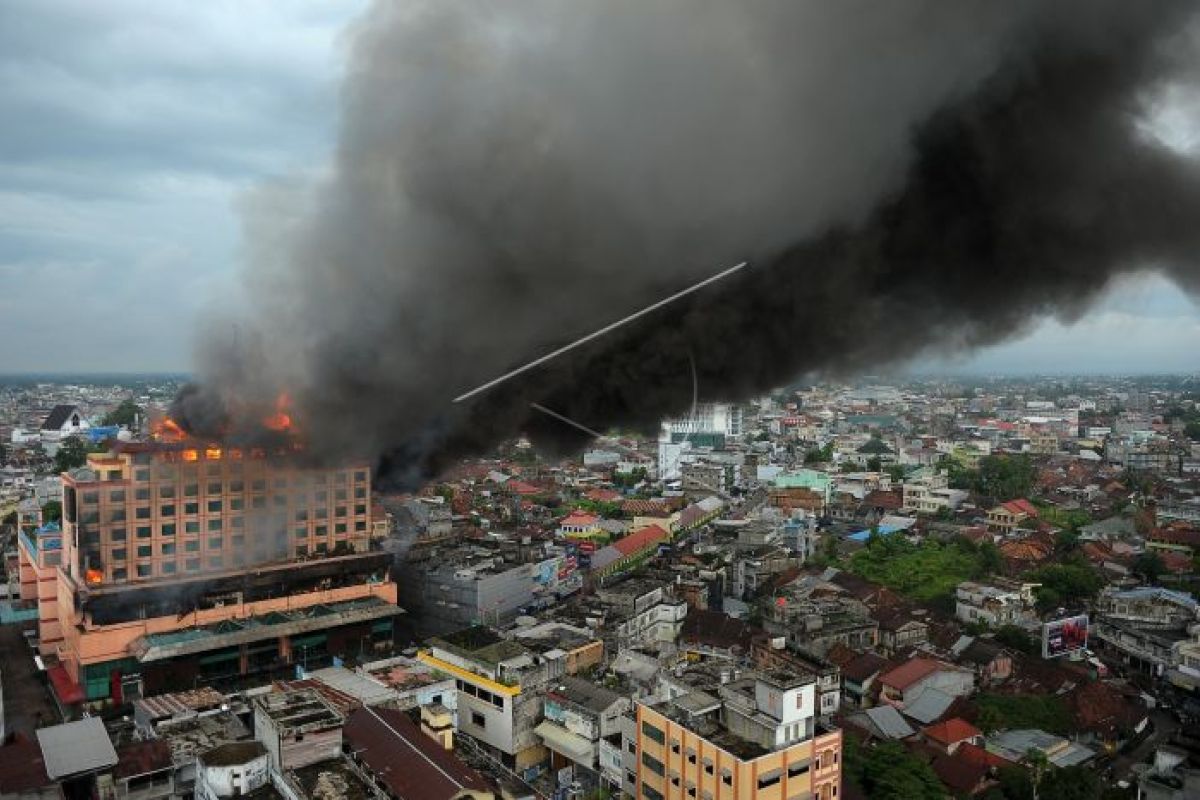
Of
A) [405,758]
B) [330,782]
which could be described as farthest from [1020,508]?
[330,782]

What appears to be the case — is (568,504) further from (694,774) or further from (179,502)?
(694,774)

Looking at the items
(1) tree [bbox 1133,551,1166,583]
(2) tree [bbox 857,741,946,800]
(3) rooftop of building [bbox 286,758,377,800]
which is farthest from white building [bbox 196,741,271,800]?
(1) tree [bbox 1133,551,1166,583]

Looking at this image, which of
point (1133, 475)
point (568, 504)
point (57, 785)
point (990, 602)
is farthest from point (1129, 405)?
point (57, 785)

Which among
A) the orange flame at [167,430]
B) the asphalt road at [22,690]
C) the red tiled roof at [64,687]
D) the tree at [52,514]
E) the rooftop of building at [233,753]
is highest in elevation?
the orange flame at [167,430]

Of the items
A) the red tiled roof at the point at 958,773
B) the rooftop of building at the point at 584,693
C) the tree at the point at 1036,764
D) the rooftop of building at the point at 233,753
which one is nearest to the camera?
the rooftop of building at the point at 233,753

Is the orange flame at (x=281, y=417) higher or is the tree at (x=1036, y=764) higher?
the orange flame at (x=281, y=417)

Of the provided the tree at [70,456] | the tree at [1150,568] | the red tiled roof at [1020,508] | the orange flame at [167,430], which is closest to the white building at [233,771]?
the orange flame at [167,430]

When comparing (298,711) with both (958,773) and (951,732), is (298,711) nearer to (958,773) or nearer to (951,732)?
(958,773)

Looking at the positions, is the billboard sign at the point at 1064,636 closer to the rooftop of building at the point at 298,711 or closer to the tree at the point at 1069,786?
the tree at the point at 1069,786

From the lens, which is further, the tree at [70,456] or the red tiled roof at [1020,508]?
the tree at [70,456]
